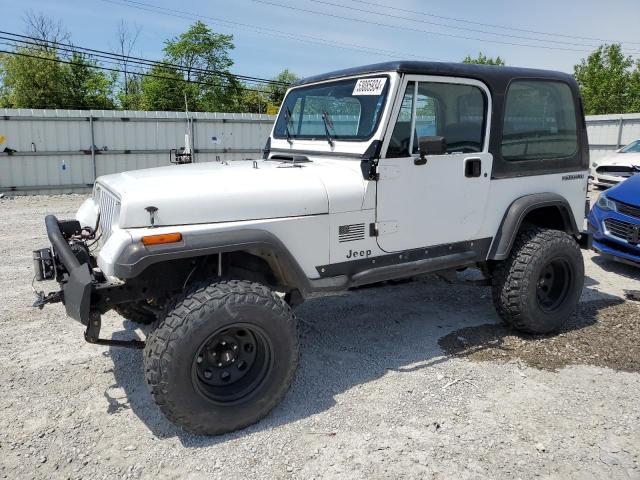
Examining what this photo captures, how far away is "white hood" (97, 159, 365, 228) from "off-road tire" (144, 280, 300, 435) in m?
0.44

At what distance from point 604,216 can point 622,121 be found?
44.6ft

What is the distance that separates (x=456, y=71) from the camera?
383 centimetres

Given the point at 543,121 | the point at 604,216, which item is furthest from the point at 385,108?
the point at 604,216

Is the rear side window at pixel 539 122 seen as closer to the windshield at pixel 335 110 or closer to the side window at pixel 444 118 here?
the side window at pixel 444 118

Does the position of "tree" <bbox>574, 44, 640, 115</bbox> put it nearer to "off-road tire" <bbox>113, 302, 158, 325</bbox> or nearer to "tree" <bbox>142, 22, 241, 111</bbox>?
"tree" <bbox>142, 22, 241, 111</bbox>

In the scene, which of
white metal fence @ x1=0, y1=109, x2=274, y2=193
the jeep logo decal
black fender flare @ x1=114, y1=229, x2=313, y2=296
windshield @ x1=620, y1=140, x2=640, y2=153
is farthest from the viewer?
windshield @ x1=620, y1=140, x2=640, y2=153

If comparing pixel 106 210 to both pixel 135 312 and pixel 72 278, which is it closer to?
pixel 72 278

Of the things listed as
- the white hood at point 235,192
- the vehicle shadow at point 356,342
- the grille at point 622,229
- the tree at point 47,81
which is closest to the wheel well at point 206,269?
the white hood at point 235,192

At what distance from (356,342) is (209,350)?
5.40 feet

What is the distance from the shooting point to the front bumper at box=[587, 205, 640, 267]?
245 inches

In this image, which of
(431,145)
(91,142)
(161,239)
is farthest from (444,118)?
(91,142)

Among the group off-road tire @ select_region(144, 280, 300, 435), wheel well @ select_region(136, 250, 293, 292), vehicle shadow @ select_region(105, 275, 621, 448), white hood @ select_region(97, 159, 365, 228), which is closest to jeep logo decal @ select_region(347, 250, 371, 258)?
white hood @ select_region(97, 159, 365, 228)

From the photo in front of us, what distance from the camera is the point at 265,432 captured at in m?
3.09

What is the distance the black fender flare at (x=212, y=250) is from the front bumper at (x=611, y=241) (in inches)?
174
